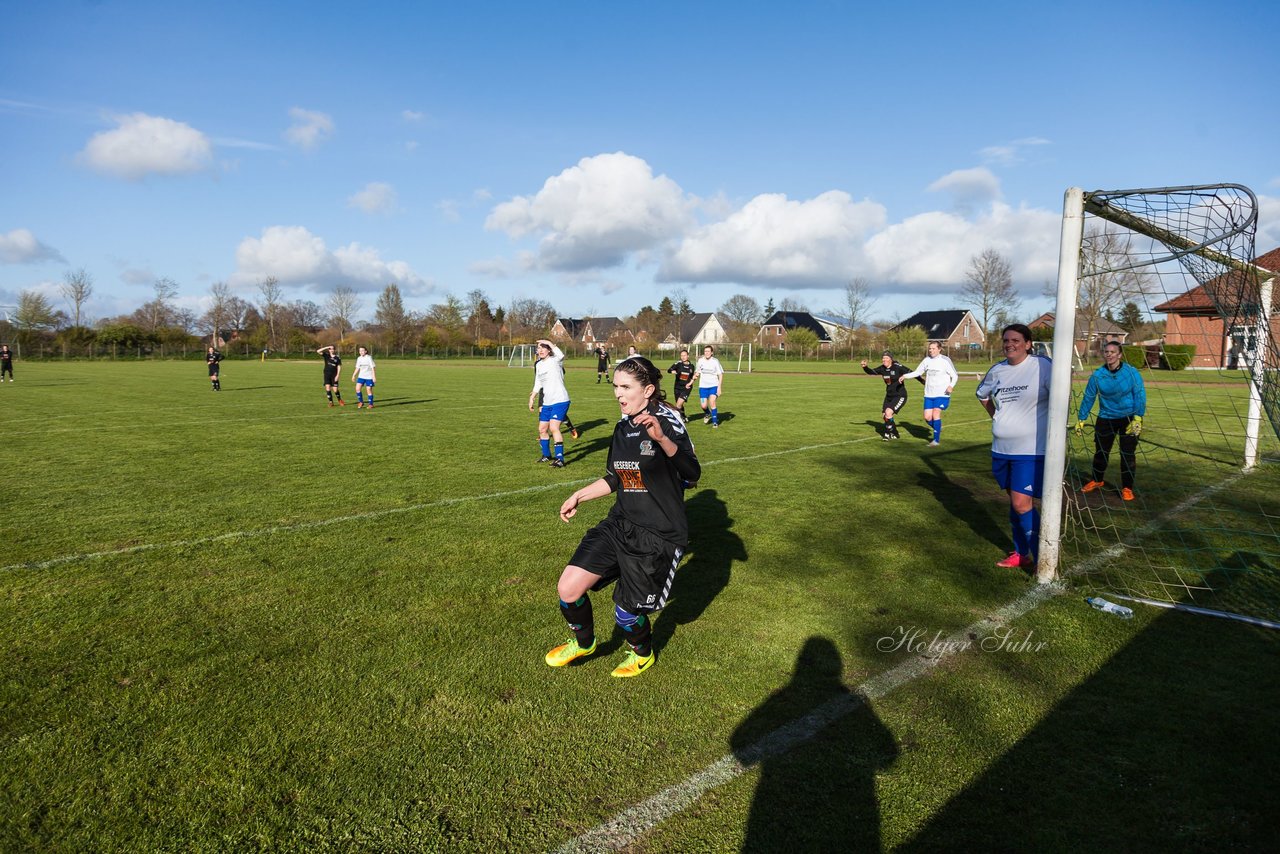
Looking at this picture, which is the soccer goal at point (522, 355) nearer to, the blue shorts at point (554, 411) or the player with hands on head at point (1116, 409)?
the blue shorts at point (554, 411)

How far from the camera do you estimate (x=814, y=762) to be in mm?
3312

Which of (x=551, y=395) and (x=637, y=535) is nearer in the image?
(x=637, y=535)

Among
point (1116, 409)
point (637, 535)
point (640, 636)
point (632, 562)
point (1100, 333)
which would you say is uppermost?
point (1100, 333)

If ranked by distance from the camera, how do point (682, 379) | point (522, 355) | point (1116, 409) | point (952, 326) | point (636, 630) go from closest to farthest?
point (636, 630)
point (1116, 409)
point (682, 379)
point (522, 355)
point (952, 326)

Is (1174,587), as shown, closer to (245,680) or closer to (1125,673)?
(1125,673)

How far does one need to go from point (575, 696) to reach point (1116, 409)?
8.71 meters

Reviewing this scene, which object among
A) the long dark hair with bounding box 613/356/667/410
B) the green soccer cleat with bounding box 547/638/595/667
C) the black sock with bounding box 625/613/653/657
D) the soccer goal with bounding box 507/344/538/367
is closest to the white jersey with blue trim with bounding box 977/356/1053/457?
the long dark hair with bounding box 613/356/667/410

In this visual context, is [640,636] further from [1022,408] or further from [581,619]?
[1022,408]

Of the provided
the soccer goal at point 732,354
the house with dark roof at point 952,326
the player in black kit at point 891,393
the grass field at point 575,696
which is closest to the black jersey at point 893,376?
the player in black kit at point 891,393

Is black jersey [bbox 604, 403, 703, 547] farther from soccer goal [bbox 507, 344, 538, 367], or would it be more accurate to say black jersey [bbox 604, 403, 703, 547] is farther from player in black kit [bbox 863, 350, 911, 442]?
soccer goal [bbox 507, 344, 538, 367]

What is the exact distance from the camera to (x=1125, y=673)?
4.17m

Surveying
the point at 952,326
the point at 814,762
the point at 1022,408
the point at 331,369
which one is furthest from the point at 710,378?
the point at 952,326

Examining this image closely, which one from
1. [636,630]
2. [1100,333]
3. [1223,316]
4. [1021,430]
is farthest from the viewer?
[1100,333]

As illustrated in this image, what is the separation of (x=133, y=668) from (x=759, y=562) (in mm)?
4464
